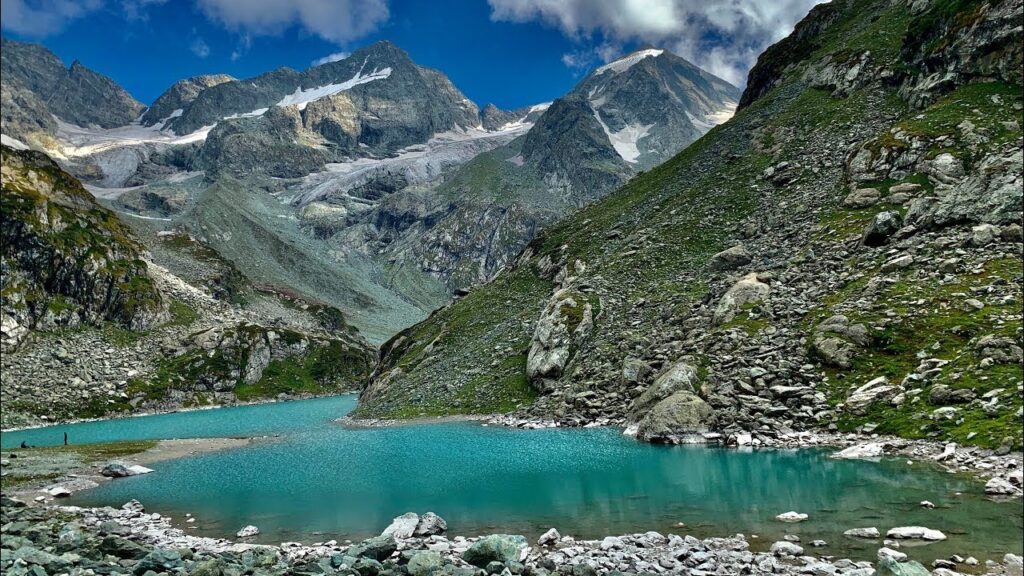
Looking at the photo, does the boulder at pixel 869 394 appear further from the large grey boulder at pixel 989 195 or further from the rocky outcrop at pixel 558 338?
the rocky outcrop at pixel 558 338

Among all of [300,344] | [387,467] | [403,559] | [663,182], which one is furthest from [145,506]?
[300,344]

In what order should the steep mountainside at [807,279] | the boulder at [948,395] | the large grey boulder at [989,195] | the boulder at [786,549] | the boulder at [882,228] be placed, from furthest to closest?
the boulder at [882,228] → the large grey boulder at [989,195] → the steep mountainside at [807,279] → the boulder at [948,395] → the boulder at [786,549]

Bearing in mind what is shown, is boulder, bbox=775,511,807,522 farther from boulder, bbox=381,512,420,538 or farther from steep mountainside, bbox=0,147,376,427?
steep mountainside, bbox=0,147,376,427

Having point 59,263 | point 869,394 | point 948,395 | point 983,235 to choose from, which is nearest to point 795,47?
point 983,235

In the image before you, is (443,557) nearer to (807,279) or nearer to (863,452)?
(863,452)

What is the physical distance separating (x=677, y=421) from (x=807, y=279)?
65.1 ft

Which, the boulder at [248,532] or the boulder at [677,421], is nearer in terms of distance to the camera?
the boulder at [248,532]

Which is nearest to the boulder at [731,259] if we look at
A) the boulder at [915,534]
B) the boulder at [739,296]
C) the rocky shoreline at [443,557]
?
the boulder at [739,296]

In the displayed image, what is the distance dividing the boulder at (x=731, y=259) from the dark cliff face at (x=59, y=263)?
158m

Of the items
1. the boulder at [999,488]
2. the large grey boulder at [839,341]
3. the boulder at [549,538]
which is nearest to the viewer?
the boulder at [999,488]

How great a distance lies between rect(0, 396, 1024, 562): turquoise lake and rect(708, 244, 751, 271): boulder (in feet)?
89.5

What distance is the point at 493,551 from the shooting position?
2164 centimetres

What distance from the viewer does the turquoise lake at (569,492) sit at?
22266 millimetres

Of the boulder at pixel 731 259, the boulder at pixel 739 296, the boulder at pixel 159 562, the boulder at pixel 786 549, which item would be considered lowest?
the boulder at pixel 159 562
